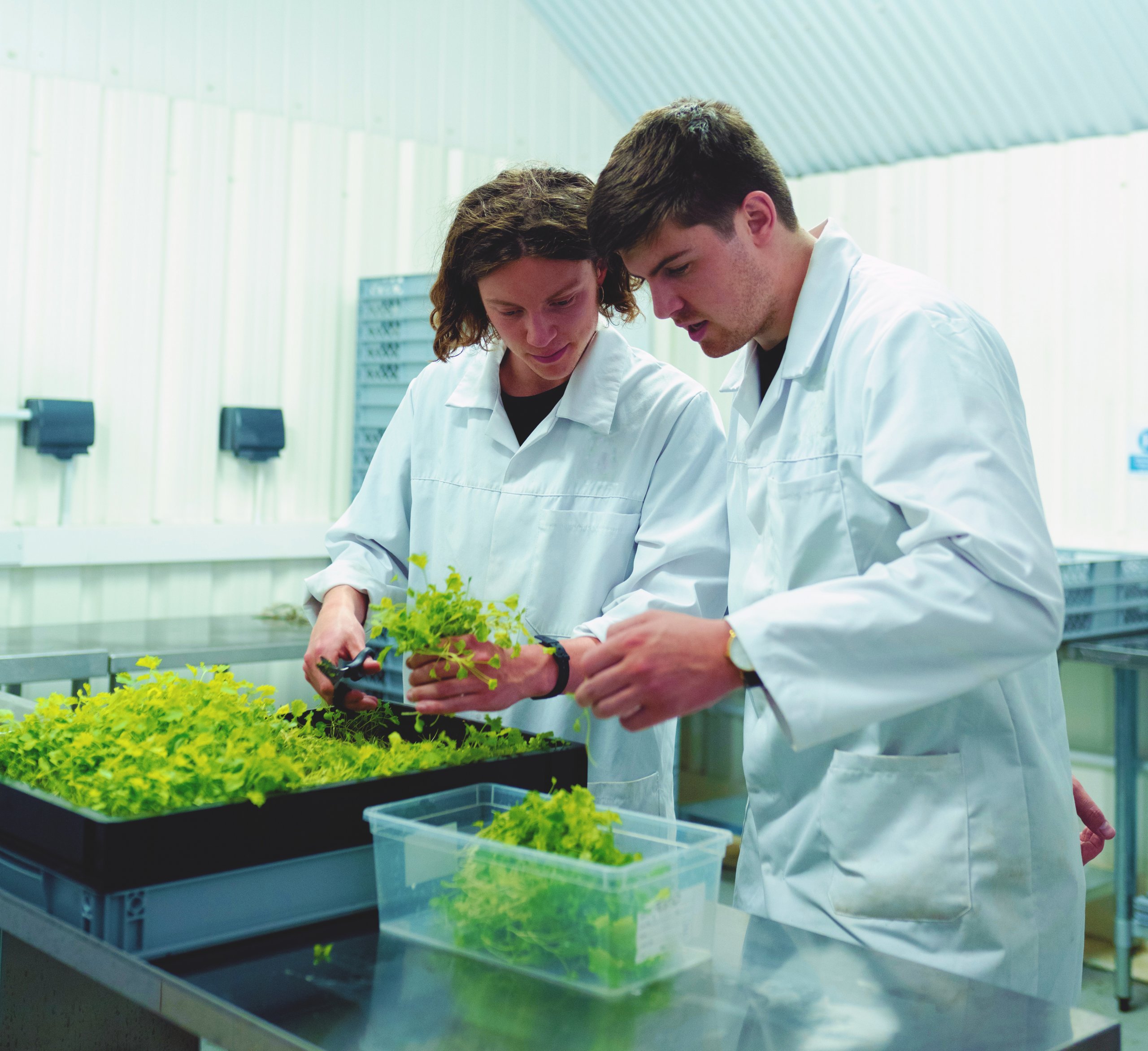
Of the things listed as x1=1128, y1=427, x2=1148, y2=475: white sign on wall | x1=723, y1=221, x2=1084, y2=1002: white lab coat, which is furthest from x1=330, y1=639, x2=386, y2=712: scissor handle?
x1=1128, y1=427, x2=1148, y2=475: white sign on wall

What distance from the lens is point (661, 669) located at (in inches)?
45.6

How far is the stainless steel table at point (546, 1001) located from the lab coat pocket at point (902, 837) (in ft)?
0.56

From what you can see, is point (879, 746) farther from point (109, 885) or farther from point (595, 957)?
point (109, 885)

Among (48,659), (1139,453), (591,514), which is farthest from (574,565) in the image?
(1139,453)

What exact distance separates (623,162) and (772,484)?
0.43 m

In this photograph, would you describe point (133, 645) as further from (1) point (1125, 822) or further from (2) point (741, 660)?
(1) point (1125, 822)

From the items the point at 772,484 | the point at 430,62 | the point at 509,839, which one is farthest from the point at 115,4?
the point at 509,839

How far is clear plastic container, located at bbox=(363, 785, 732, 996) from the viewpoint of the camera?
3.26 ft

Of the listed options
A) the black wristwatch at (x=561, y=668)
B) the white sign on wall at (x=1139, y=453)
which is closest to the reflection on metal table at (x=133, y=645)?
the black wristwatch at (x=561, y=668)

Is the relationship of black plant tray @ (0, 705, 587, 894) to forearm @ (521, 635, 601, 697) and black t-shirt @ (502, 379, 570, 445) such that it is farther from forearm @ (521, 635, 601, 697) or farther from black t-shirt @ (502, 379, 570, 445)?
black t-shirt @ (502, 379, 570, 445)

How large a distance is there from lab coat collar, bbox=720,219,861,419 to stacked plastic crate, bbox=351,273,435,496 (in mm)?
2731

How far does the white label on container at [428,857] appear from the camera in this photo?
1106 mm

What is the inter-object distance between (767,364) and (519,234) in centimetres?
39

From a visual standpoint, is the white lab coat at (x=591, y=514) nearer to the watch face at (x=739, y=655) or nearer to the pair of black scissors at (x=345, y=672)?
the pair of black scissors at (x=345, y=672)
